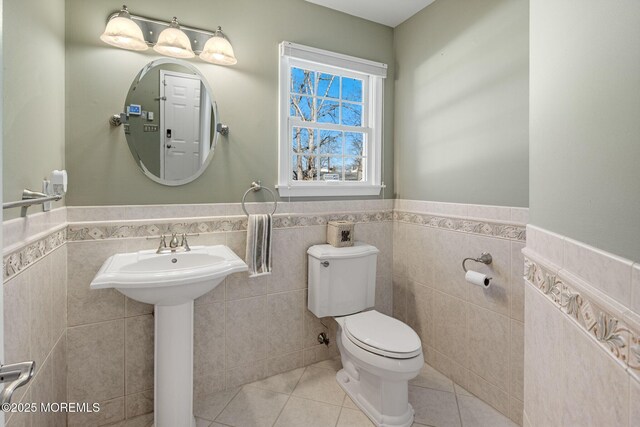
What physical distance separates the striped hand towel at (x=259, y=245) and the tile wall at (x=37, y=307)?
0.93 meters

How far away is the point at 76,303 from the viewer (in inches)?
67.7

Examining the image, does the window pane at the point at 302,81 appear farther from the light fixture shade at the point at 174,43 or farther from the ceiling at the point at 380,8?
the light fixture shade at the point at 174,43

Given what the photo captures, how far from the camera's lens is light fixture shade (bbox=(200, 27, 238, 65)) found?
189 cm

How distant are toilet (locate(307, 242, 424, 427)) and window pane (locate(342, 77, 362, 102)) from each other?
118 cm

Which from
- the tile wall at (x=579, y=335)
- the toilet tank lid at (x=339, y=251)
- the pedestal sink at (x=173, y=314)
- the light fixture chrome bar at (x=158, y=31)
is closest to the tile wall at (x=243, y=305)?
the toilet tank lid at (x=339, y=251)

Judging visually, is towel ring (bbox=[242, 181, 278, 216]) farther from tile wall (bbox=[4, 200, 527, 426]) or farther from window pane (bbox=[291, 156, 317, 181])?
window pane (bbox=[291, 156, 317, 181])

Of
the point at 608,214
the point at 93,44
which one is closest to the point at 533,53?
the point at 608,214

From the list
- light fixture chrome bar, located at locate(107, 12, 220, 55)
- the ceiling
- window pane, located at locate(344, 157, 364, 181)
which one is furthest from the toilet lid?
the ceiling

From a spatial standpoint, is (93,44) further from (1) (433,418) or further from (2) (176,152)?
(1) (433,418)

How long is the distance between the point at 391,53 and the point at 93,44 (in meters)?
2.05

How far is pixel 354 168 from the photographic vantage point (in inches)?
104

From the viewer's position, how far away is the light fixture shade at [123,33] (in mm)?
1645

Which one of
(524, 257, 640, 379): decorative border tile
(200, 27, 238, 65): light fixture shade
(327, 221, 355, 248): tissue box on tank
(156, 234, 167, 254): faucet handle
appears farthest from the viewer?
(327, 221, 355, 248): tissue box on tank

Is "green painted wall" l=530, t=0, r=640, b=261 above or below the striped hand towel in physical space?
above
